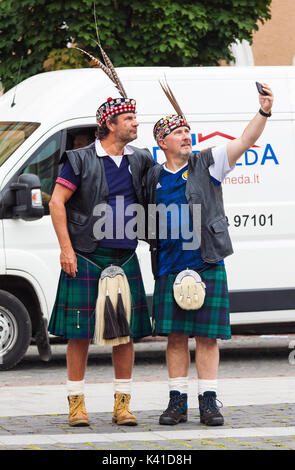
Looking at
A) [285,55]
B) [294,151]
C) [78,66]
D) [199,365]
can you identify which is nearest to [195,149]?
[294,151]

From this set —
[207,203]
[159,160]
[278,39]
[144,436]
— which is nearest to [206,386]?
[144,436]

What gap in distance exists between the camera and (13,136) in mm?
10625

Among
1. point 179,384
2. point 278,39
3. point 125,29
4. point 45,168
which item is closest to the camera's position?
point 179,384

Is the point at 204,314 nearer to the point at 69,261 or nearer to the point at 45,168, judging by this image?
the point at 69,261

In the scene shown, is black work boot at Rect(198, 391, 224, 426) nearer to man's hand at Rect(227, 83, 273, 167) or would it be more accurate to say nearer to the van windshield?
man's hand at Rect(227, 83, 273, 167)

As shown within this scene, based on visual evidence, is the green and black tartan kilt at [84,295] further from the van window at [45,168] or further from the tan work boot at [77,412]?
the van window at [45,168]

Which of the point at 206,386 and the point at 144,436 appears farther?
the point at 206,386

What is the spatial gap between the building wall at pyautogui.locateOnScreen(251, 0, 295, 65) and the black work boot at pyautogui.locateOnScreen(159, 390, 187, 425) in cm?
1542

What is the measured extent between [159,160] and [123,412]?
3925mm

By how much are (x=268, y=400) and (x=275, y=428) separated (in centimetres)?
131

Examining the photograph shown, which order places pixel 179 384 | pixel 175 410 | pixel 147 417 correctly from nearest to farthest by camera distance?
pixel 175 410 → pixel 179 384 → pixel 147 417

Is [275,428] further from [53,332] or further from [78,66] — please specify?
[78,66]

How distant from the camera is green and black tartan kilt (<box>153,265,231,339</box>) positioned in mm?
7027

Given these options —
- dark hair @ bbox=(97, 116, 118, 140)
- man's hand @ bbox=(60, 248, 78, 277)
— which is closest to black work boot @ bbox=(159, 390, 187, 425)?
man's hand @ bbox=(60, 248, 78, 277)
